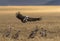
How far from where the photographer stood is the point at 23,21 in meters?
19.7

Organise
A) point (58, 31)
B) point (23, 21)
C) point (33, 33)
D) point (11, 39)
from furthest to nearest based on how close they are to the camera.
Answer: point (23, 21)
point (58, 31)
point (33, 33)
point (11, 39)

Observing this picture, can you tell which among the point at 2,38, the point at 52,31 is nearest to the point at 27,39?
the point at 2,38

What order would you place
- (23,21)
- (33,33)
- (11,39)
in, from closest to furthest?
(11,39)
(33,33)
(23,21)

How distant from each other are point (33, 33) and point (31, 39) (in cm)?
83

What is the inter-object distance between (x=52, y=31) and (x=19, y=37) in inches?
106

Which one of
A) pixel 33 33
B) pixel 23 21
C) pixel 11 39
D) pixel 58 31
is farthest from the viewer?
pixel 23 21

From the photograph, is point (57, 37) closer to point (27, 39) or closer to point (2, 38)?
point (27, 39)

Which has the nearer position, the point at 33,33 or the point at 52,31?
the point at 33,33

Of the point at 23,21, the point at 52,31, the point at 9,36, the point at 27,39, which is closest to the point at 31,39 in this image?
the point at 27,39

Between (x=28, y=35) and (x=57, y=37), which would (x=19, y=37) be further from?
(x=57, y=37)

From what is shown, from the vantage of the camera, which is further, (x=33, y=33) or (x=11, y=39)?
(x=33, y=33)

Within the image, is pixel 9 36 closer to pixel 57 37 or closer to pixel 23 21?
pixel 57 37

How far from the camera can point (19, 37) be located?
13758 mm

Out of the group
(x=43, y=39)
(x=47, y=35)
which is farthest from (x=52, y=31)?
(x=43, y=39)
